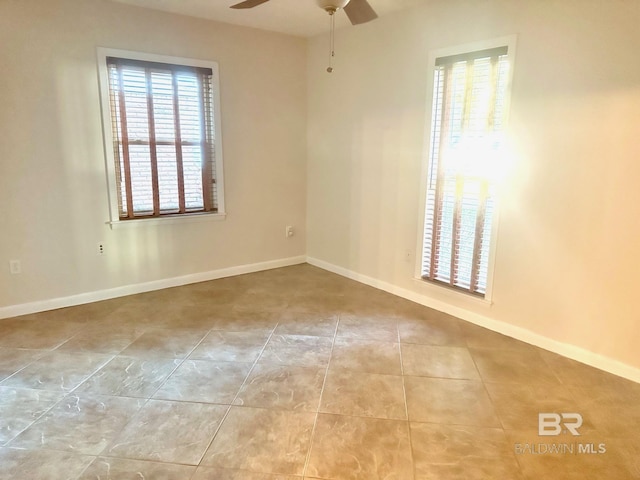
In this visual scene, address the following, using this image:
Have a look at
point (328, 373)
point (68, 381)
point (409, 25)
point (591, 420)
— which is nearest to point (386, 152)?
point (409, 25)

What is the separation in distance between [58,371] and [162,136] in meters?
2.25

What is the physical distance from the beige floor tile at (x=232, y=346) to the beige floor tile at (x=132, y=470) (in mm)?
967

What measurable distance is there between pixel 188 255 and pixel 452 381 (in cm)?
292

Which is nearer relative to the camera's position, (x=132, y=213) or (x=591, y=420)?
(x=591, y=420)

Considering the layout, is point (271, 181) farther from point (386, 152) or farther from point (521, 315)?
point (521, 315)

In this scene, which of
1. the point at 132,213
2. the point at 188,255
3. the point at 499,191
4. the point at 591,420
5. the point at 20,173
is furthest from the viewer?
the point at 188,255

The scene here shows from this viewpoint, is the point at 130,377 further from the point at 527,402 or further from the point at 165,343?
the point at 527,402

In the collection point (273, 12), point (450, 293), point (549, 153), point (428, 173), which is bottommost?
point (450, 293)

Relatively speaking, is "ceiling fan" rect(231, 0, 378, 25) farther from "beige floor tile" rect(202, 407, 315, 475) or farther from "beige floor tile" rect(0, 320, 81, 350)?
"beige floor tile" rect(0, 320, 81, 350)

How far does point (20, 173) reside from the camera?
3.42 m

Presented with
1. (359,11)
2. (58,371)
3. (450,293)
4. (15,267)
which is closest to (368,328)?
(450,293)

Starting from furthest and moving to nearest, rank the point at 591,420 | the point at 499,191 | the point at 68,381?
the point at 499,191 → the point at 68,381 → the point at 591,420

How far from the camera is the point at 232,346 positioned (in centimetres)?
307
